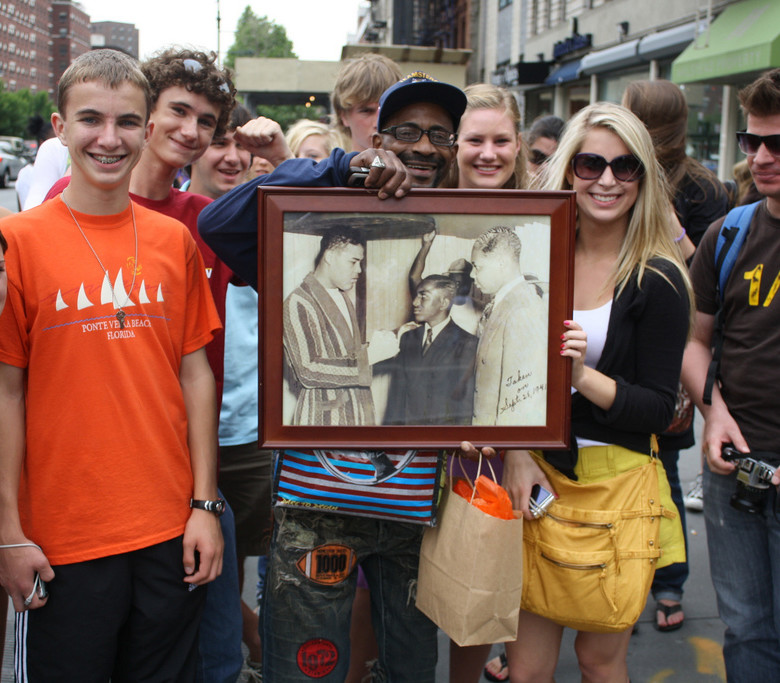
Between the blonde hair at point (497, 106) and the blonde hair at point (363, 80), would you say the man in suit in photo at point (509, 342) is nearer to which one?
the blonde hair at point (497, 106)

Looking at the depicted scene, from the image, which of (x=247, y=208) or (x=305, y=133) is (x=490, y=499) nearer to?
(x=247, y=208)

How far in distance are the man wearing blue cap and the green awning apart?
404 inches

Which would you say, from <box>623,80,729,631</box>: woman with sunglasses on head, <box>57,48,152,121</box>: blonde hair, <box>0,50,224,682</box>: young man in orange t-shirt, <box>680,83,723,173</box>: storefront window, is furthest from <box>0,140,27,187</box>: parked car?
<box>0,50,224,682</box>: young man in orange t-shirt

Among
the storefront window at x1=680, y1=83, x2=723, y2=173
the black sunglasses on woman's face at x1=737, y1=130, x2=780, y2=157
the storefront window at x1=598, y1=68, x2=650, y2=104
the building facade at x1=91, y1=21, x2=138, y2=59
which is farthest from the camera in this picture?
the building facade at x1=91, y1=21, x2=138, y2=59

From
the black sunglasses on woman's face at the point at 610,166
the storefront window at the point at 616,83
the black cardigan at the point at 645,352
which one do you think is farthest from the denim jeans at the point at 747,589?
the storefront window at the point at 616,83

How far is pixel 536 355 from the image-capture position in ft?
6.46

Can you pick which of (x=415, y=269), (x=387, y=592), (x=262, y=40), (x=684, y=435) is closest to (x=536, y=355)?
(x=415, y=269)

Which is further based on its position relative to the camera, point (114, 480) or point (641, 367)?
point (641, 367)

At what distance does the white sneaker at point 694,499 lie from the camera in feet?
16.6

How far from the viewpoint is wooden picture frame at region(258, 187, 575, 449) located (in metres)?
1.88

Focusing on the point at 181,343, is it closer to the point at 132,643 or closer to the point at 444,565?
the point at 132,643

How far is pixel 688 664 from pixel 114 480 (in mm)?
2824

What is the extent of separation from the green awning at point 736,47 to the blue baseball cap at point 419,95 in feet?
33.4

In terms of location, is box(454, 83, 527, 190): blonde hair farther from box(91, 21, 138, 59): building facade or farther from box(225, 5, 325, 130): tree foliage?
box(91, 21, 138, 59): building facade
